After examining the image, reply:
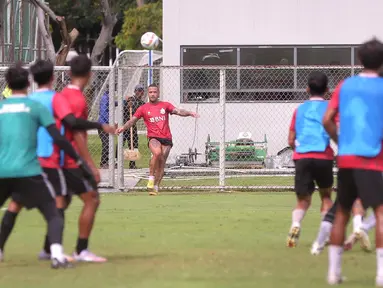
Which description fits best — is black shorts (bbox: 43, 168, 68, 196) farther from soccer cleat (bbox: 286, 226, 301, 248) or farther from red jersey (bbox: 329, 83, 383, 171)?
red jersey (bbox: 329, 83, 383, 171)

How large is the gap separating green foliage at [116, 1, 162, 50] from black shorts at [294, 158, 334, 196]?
136ft

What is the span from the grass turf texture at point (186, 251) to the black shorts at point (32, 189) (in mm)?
611

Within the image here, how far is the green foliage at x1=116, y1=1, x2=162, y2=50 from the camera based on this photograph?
53500 millimetres

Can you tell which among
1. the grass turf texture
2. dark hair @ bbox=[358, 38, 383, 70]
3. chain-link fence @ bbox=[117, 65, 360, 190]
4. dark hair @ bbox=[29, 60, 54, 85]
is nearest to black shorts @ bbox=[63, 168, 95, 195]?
the grass turf texture

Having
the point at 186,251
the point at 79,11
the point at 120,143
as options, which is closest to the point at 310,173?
the point at 186,251

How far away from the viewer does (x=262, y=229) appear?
1350 centimetres

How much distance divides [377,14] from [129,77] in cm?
851

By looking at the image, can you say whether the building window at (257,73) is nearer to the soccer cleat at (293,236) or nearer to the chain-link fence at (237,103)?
the chain-link fence at (237,103)

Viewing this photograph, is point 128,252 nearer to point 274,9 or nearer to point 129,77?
point 274,9

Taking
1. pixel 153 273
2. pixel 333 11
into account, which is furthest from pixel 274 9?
pixel 153 273

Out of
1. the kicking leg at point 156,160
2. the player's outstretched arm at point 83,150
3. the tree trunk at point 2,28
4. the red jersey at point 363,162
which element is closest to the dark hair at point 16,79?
the player's outstretched arm at point 83,150

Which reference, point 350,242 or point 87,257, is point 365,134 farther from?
point 87,257

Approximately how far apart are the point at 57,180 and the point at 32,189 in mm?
486

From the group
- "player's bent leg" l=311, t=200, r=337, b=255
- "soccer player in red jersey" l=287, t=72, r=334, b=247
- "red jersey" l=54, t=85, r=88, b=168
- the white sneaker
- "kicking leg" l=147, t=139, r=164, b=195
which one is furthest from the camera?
"kicking leg" l=147, t=139, r=164, b=195
